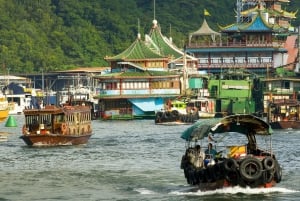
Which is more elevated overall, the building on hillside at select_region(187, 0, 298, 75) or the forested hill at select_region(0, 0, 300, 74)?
the forested hill at select_region(0, 0, 300, 74)

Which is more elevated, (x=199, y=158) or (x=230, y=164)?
(x=199, y=158)

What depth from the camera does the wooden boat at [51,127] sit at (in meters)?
61.2

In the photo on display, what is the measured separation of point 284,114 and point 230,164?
41.5 metres

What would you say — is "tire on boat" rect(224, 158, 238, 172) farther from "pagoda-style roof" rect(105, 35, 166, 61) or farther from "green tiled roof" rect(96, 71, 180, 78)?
"pagoda-style roof" rect(105, 35, 166, 61)

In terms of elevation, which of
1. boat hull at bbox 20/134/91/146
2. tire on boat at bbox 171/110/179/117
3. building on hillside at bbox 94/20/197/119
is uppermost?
building on hillside at bbox 94/20/197/119

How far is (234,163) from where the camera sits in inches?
1495

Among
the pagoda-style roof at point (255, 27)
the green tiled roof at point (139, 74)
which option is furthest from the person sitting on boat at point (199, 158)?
the pagoda-style roof at point (255, 27)

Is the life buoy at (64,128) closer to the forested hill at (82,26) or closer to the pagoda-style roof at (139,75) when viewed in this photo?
the pagoda-style roof at (139,75)

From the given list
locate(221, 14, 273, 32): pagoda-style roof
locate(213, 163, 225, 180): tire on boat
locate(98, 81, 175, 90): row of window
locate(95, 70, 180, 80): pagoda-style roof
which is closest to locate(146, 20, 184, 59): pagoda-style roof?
locate(221, 14, 273, 32): pagoda-style roof

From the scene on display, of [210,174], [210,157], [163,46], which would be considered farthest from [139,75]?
[210,174]

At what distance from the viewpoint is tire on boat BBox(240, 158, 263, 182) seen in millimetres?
38000

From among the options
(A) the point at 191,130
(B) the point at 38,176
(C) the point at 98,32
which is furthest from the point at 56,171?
(C) the point at 98,32

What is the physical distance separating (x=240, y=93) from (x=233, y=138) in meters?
41.0

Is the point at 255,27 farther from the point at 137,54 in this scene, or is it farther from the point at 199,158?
the point at 199,158
